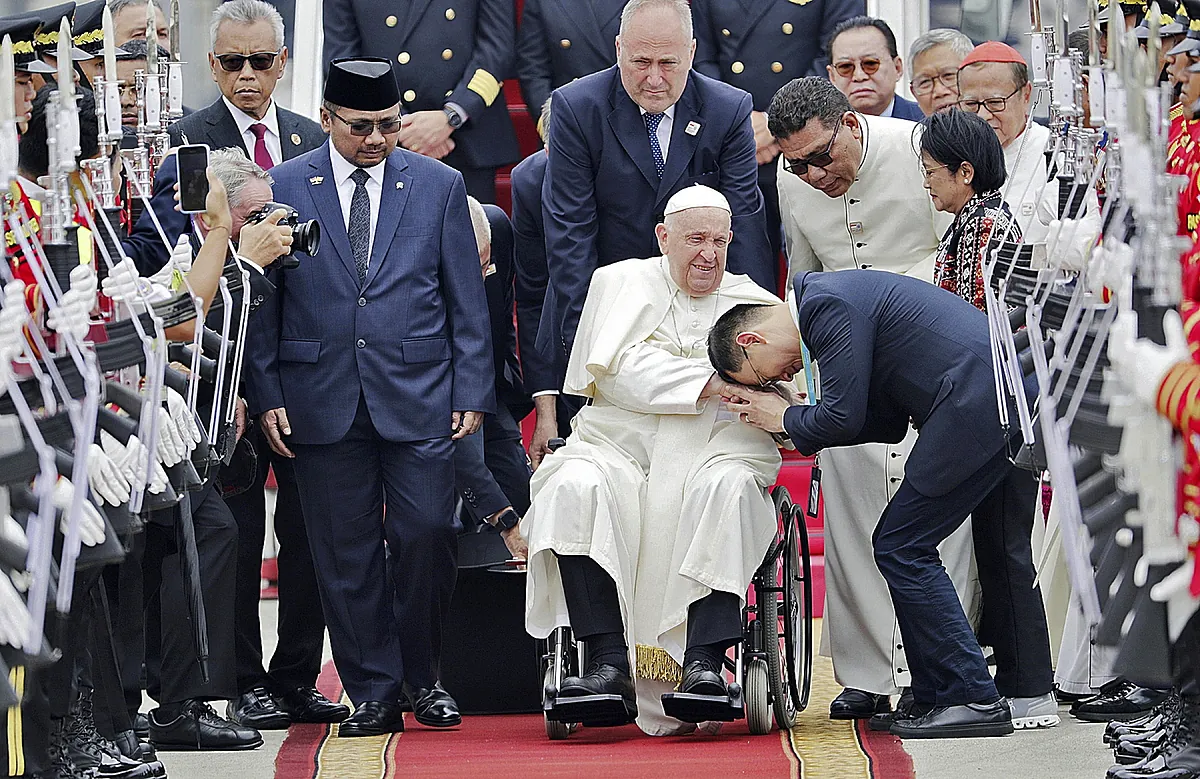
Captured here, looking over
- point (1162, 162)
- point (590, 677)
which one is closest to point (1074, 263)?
point (1162, 162)

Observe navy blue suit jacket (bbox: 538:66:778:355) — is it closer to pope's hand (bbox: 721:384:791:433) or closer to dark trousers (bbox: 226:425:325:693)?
pope's hand (bbox: 721:384:791:433)

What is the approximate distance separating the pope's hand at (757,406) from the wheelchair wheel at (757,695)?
54cm

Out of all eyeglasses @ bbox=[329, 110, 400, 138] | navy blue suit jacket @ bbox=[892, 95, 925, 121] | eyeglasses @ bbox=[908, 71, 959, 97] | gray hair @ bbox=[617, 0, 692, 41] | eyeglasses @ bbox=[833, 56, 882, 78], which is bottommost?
eyeglasses @ bbox=[329, 110, 400, 138]

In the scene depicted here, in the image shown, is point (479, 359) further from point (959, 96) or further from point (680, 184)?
point (959, 96)

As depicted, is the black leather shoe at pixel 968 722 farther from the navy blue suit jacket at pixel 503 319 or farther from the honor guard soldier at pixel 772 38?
the honor guard soldier at pixel 772 38

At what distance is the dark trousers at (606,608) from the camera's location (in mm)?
4578

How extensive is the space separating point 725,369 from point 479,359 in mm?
623

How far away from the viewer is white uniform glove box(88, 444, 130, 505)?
131 inches

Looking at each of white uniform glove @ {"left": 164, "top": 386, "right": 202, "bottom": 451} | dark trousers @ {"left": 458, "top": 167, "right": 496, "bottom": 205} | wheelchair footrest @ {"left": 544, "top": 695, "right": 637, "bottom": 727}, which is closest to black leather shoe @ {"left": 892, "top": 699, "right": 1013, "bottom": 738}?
wheelchair footrest @ {"left": 544, "top": 695, "right": 637, "bottom": 727}

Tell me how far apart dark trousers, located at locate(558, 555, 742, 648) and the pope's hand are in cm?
41

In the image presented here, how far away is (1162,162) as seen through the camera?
10.4 feet

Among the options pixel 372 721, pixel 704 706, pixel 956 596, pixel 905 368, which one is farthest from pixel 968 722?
pixel 372 721

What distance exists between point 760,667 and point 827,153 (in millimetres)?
1316

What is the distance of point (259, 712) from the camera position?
5.00 metres
